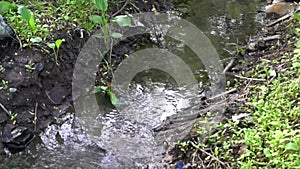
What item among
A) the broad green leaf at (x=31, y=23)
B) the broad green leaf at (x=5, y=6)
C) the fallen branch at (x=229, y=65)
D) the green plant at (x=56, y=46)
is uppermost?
the broad green leaf at (x=5, y=6)

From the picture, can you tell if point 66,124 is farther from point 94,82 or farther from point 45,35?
point 45,35

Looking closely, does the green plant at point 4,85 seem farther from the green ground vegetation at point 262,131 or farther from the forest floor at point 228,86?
the green ground vegetation at point 262,131

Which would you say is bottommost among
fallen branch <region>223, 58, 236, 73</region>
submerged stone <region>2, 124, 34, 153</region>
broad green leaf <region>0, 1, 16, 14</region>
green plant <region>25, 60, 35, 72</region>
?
submerged stone <region>2, 124, 34, 153</region>

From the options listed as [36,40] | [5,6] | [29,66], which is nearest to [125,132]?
[29,66]

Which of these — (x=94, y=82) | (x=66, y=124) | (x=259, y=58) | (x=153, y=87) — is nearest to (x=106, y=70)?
(x=94, y=82)

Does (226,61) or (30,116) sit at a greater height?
(226,61)

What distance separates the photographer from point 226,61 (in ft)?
13.5

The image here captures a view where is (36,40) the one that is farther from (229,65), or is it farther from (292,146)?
(292,146)

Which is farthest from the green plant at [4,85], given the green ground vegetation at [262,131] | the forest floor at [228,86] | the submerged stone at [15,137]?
the green ground vegetation at [262,131]

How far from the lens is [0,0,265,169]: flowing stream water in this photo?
2.93 metres

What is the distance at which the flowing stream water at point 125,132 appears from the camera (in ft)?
9.61

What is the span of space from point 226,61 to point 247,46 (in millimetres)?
306

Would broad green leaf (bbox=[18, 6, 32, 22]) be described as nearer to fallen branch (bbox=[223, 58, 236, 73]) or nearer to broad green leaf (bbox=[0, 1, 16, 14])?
broad green leaf (bbox=[0, 1, 16, 14])

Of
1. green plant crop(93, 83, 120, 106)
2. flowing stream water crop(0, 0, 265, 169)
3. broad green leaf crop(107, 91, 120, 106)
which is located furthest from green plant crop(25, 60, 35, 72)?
broad green leaf crop(107, 91, 120, 106)
